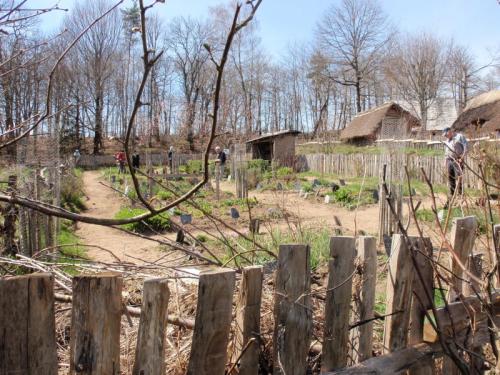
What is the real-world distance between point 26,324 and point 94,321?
16cm

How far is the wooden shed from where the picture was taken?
25.9 m

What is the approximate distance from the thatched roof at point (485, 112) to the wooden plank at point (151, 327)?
96.4ft

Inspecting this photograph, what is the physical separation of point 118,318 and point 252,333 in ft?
1.97

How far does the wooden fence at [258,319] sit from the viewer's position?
3.79ft

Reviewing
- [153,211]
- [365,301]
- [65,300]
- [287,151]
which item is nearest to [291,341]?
[365,301]

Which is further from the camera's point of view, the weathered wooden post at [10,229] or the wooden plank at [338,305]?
the weathered wooden post at [10,229]

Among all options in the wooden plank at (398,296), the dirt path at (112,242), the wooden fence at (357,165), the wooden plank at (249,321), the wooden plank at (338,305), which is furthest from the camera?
the wooden fence at (357,165)

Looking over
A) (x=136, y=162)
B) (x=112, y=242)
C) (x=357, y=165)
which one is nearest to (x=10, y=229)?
(x=136, y=162)

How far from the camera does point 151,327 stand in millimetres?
1378

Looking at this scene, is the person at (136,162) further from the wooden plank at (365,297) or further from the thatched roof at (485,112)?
the thatched roof at (485,112)

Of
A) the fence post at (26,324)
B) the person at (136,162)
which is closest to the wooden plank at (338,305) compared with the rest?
the person at (136,162)

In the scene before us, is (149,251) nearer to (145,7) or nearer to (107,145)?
(145,7)

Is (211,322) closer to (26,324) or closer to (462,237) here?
(26,324)

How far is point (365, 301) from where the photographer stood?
2.00 meters
